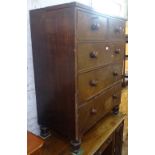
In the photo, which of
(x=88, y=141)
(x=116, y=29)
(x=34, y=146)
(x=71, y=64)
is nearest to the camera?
(x=34, y=146)

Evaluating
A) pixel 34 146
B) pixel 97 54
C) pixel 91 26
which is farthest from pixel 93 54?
pixel 34 146

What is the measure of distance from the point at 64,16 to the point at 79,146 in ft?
2.67

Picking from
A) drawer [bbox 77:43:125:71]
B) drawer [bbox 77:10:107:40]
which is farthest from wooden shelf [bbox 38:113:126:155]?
drawer [bbox 77:10:107:40]

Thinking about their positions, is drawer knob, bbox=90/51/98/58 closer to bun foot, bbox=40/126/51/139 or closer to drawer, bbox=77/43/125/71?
drawer, bbox=77/43/125/71

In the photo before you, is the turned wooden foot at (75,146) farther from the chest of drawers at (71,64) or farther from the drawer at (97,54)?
the drawer at (97,54)

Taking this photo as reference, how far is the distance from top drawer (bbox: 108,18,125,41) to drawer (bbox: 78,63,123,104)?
23 centimetres

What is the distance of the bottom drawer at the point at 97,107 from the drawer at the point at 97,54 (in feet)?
0.81

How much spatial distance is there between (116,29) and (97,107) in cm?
63

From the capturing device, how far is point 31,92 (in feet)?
4.35

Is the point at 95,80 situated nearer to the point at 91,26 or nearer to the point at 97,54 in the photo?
the point at 97,54

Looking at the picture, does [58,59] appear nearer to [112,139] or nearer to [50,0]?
[50,0]

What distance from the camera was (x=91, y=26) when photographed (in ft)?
3.62
